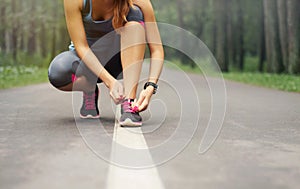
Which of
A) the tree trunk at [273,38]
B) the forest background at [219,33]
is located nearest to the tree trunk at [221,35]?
the forest background at [219,33]

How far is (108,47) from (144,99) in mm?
846

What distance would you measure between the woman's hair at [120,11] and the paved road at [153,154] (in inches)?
34.7

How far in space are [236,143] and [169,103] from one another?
3.36 meters

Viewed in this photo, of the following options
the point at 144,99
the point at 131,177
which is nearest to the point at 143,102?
the point at 144,99

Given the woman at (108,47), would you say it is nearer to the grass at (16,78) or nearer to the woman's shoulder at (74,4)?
the woman's shoulder at (74,4)

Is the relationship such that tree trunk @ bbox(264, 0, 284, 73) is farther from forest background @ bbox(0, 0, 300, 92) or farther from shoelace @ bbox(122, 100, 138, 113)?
shoelace @ bbox(122, 100, 138, 113)

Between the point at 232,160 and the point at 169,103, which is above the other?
the point at 232,160

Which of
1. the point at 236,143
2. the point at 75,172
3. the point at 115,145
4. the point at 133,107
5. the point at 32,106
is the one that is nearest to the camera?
the point at 75,172

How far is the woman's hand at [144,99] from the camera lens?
14.0 ft

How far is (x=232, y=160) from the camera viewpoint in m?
3.04

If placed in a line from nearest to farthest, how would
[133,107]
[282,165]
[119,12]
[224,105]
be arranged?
[282,165]
[133,107]
[119,12]
[224,105]

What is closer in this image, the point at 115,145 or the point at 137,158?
the point at 137,158

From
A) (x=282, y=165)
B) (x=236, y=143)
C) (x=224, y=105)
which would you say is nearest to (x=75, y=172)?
(x=282, y=165)

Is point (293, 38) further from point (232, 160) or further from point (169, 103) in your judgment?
point (232, 160)
